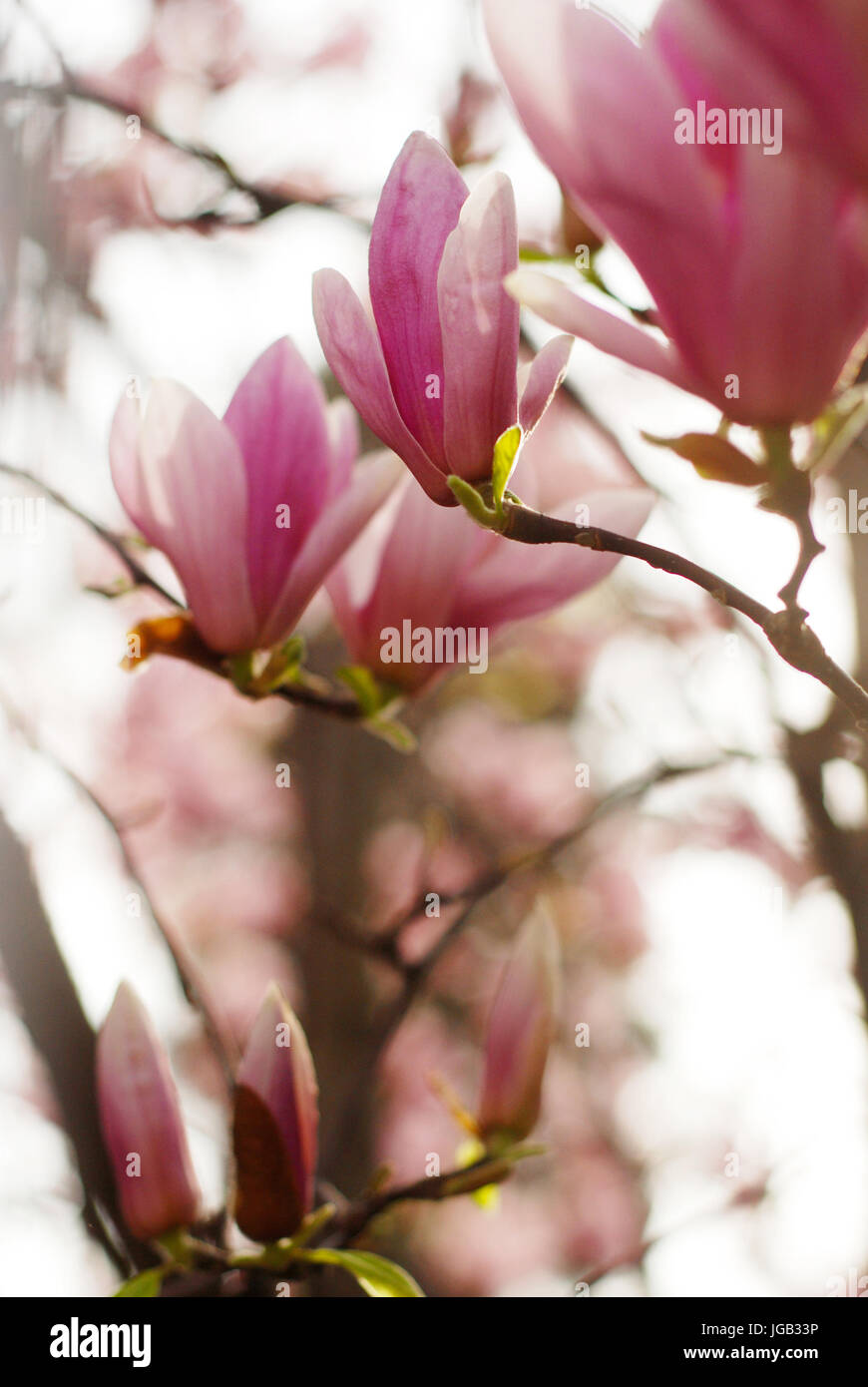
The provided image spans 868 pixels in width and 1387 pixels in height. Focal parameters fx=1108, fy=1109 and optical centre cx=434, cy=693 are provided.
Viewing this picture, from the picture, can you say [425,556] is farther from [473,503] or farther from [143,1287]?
[143,1287]

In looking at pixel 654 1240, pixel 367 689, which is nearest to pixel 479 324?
pixel 367 689

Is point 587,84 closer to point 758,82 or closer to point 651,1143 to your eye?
point 758,82

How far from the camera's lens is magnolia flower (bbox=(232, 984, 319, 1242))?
50 centimetres

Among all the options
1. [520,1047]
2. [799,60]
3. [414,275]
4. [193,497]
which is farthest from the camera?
[520,1047]

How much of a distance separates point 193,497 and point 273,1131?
0.94 feet

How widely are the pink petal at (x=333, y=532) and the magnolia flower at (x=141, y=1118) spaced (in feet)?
0.69

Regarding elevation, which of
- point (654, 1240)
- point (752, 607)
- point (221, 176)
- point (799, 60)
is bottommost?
point (654, 1240)

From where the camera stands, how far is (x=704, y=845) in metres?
3.34

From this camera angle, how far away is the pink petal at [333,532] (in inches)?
19.5

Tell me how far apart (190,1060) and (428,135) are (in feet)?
13.9

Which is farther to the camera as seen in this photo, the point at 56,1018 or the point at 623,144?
the point at 56,1018

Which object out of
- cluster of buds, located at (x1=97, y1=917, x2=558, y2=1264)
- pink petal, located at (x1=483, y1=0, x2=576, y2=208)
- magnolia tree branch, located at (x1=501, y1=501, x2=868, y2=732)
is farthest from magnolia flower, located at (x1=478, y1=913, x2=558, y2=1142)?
pink petal, located at (x1=483, y1=0, x2=576, y2=208)

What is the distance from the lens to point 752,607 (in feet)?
1.07
